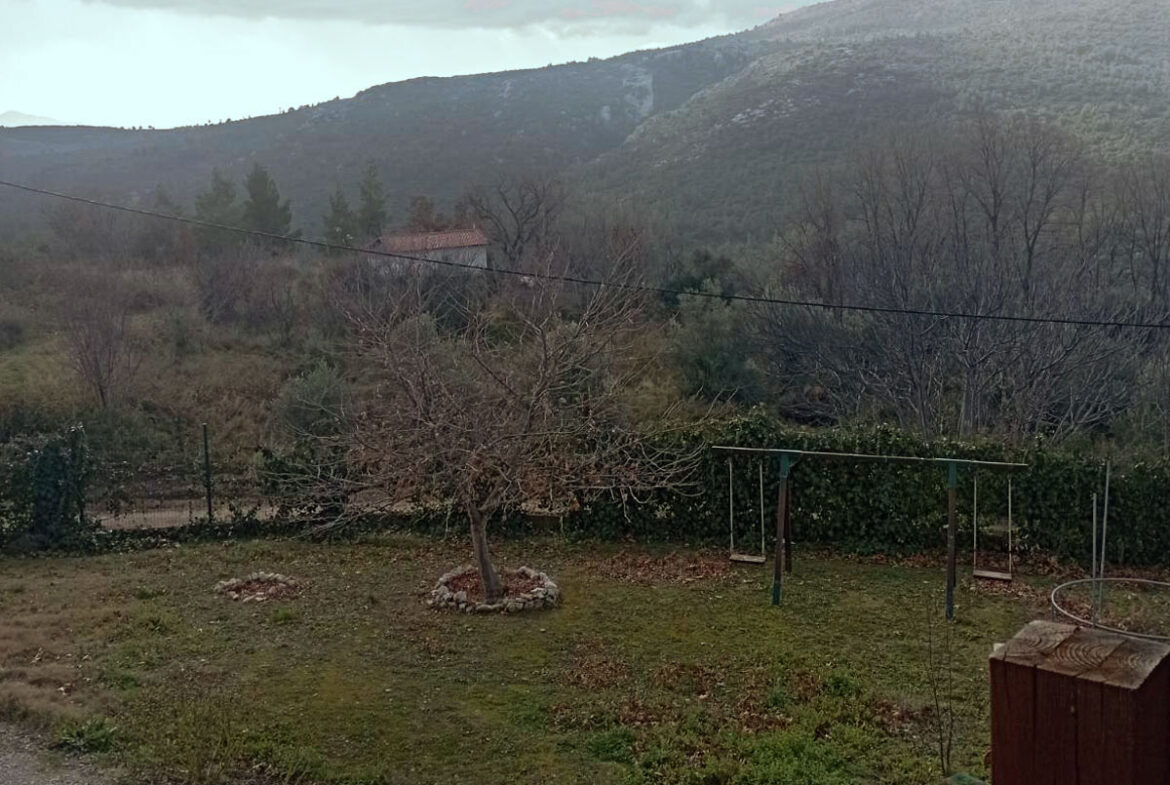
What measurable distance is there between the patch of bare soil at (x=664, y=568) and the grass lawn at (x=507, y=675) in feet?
0.19

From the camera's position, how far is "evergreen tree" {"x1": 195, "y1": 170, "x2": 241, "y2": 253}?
3312 cm

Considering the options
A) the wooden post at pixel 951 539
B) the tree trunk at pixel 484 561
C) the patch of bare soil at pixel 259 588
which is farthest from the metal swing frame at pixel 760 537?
the patch of bare soil at pixel 259 588

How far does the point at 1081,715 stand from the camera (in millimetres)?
1316

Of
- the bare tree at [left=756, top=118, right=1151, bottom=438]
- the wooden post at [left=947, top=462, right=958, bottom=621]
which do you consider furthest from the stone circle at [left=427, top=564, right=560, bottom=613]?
the bare tree at [left=756, top=118, right=1151, bottom=438]

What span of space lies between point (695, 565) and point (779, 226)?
77.3ft

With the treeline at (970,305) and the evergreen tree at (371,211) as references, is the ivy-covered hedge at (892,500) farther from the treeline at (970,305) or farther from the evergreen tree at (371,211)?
the evergreen tree at (371,211)

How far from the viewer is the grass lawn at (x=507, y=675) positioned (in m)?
6.39

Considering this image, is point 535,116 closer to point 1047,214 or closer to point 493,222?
point 493,222

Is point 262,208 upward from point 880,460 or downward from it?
upward

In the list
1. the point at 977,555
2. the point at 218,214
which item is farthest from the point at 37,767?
the point at 218,214

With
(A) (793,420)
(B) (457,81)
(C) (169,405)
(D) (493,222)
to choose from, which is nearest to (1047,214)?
(A) (793,420)

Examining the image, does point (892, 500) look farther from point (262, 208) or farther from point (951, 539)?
point (262, 208)

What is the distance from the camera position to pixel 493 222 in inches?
1256

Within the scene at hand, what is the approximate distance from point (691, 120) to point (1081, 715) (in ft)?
167
